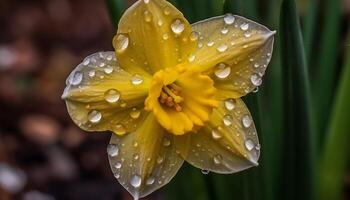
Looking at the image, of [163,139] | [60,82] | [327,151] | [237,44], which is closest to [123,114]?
[163,139]

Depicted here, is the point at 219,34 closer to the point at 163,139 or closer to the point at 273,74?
the point at 163,139

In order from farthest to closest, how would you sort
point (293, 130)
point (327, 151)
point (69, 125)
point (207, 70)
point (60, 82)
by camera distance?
1. point (60, 82)
2. point (69, 125)
3. point (327, 151)
4. point (293, 130)
5. point (207, 70)

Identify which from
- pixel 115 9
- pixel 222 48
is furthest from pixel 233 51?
pixel 115 9

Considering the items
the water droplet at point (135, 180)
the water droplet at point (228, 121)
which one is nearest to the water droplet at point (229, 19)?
the water droplet at point (228, 121)

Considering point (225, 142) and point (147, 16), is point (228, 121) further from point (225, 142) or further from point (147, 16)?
point (147, 16)

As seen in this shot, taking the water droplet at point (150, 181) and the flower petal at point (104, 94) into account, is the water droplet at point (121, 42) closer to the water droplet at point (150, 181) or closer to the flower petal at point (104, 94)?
the flower petal at point (104, 94)
